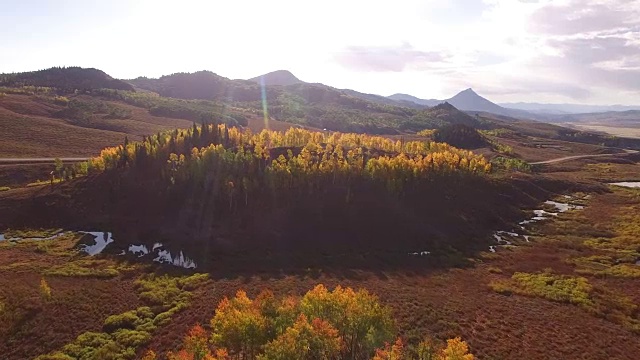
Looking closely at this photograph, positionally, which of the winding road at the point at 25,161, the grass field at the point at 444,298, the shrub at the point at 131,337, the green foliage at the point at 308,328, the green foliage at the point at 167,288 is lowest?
the shrub at the point at 131,337

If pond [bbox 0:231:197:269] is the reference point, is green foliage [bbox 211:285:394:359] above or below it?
above

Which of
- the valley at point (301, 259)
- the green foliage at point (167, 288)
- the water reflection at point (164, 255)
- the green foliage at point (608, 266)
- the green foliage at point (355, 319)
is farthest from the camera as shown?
the water reflection at point (164, 255)

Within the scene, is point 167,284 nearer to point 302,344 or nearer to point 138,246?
point 138,246

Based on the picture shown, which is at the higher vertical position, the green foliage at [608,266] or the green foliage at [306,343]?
the green foliage at [306,343]

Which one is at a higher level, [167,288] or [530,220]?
[530,220]

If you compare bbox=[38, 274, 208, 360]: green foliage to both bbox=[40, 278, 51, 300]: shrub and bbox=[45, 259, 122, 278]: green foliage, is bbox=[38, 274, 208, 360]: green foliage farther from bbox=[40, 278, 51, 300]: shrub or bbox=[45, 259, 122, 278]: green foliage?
bbox=[40, 278, 51, 300]: shrub

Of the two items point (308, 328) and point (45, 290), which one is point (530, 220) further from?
point (45, 290)

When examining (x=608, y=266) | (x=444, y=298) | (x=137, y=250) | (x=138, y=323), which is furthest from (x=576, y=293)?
(x=137, y=250)

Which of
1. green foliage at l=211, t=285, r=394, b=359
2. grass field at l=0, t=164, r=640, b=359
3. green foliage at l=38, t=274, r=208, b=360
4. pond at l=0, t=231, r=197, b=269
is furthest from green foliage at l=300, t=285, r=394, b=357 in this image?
pond at l=0, t=231, r=197, b=269

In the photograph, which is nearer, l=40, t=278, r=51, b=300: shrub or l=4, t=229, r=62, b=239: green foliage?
l=40, t=278, r=51, b=300: shrub

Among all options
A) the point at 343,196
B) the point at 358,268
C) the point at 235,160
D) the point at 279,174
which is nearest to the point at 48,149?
the point at 235,160

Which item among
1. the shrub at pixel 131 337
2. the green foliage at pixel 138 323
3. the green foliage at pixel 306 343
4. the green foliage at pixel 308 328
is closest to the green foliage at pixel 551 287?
the green foliage at pixel 308 328

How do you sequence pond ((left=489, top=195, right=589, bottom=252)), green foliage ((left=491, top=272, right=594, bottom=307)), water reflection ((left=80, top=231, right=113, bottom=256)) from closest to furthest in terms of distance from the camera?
green foliage ((left=491, top=272, right=594, bottom=307)) → water reflection ((left=80, top=231, right=113, bottom=256)) → pond ((left=489, top=195, right=589, bottom=252))

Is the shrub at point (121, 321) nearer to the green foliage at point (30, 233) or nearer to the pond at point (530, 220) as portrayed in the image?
the green foliage at point (30, 233)
